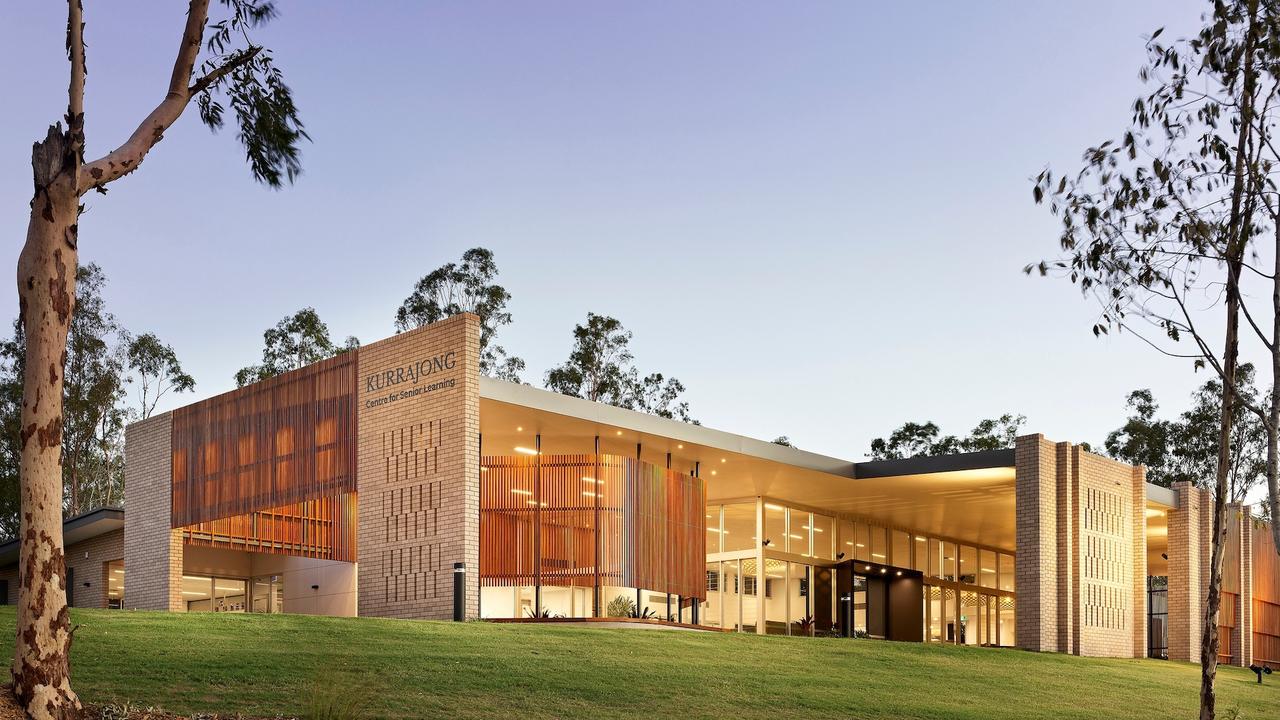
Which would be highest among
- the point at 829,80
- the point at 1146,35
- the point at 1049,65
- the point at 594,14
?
the point at 594,14

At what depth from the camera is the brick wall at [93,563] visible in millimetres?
33625

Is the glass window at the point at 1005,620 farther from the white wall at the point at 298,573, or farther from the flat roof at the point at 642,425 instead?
the white wall at the point at 298,573

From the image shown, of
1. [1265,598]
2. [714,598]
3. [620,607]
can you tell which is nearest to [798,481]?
[714,598]

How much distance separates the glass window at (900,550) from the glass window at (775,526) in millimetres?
5227

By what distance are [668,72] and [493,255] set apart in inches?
506

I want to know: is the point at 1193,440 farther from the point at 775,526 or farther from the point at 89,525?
the point at 89,525

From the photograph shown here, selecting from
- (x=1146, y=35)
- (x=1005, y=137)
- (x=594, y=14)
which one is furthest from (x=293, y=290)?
(x=1146, y=35)

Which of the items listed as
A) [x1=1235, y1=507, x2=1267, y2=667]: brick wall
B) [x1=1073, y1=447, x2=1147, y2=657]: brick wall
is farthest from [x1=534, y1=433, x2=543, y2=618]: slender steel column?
[x1=1235, y1=507, x2=1267, y2=667]: brick wall

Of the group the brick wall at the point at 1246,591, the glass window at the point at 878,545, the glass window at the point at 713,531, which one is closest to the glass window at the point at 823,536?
the glass window at the point at 878,545

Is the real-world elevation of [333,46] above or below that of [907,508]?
above

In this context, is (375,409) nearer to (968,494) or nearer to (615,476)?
(615,476)

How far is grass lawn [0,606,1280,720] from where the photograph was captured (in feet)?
38.5

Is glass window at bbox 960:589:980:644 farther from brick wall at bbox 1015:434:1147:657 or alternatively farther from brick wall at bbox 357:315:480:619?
brick wall at bbox 357:315:480:619

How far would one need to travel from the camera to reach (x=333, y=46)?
26422 millimetres
